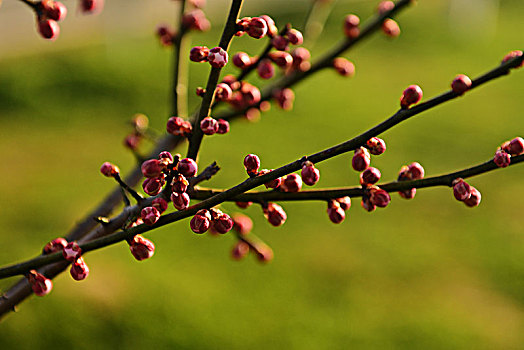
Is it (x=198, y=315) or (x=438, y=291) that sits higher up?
(x=438, y=291)

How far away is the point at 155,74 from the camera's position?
22.6 feet

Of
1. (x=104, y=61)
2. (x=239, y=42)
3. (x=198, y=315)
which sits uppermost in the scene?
(x=239, y=42)

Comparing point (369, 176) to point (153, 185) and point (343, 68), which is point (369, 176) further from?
point (343, 68)

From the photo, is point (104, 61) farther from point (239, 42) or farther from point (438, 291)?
point (438, 291)

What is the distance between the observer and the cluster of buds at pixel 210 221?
758 mm

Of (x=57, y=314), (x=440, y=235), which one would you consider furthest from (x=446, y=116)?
(x=57, y=314)

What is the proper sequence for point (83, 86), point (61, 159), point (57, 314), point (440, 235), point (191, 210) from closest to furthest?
point (191, 210)
point (57, 314)
point (440, 235)
point (61, 159)
point (83, 86)

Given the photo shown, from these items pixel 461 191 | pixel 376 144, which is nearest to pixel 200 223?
pixel 376 144

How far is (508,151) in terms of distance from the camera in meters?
0.82

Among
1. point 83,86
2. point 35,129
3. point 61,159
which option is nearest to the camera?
point 61,159

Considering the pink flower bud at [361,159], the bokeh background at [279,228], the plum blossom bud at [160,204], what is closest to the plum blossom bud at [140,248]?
the plum blossom bud at [160,204]

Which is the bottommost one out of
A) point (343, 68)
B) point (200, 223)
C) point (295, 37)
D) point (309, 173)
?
point (200, 223)

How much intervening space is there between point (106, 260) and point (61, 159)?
196 centimetres

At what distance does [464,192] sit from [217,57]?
14.4 inches
